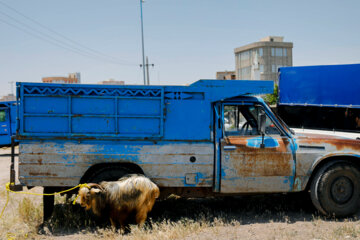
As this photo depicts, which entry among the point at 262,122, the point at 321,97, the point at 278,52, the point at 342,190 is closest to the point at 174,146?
the point at 262,122

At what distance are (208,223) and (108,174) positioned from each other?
177 centimetres

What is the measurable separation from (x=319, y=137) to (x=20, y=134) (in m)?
4.87

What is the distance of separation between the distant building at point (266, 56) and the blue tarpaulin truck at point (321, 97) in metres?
56.6

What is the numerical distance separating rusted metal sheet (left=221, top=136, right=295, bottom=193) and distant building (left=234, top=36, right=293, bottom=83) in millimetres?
64660

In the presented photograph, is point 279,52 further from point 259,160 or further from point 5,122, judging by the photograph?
point 259,160

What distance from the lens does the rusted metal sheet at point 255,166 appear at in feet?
16.7

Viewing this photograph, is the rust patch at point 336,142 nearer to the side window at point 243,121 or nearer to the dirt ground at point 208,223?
the side window at point 243,121

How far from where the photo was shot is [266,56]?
70562mm

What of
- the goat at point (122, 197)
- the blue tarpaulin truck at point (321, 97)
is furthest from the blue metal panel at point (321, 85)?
the goat at point (122, 197)

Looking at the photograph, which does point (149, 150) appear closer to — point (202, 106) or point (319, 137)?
point (202, 106)

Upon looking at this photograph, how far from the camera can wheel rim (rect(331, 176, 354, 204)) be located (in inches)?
206

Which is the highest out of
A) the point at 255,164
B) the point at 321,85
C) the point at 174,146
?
the point at 321,85

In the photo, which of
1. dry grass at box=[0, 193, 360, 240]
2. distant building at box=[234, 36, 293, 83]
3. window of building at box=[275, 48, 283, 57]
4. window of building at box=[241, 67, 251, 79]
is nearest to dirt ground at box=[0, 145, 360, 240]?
dry grass at box=[0, 193, 360, 240]

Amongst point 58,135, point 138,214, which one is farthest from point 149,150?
point 58,135
